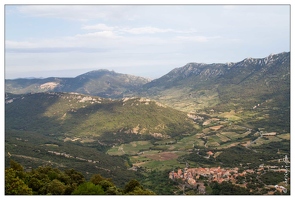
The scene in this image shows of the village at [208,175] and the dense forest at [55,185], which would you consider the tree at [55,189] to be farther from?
the village at [208,175]

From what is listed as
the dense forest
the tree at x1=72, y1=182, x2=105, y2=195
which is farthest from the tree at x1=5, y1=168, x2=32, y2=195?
the tree at x1=72, y1=182, x2=105, y2=195

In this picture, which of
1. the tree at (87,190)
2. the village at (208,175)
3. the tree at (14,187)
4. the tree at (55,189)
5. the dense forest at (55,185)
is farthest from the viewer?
the village at (208,175)

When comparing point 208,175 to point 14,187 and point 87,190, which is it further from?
point 14,187

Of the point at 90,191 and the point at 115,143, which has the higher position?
the point at 90,191

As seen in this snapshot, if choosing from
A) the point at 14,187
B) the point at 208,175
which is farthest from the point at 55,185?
the point at 208,175

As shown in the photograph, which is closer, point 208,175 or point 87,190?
point 87,190

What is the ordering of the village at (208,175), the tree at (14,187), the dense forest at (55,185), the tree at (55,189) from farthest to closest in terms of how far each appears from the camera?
the village at (208,175) → the tree at (55,189) → the dense forest at (55,185) → the tree at (14,187)

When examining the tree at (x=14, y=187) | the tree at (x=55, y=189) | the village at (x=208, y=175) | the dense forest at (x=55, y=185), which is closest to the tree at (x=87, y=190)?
the dense forest at (x=55, y=185)

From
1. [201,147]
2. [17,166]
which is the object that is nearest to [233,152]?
[201,147]

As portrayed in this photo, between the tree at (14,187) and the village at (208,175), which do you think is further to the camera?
the village at (208,175)
